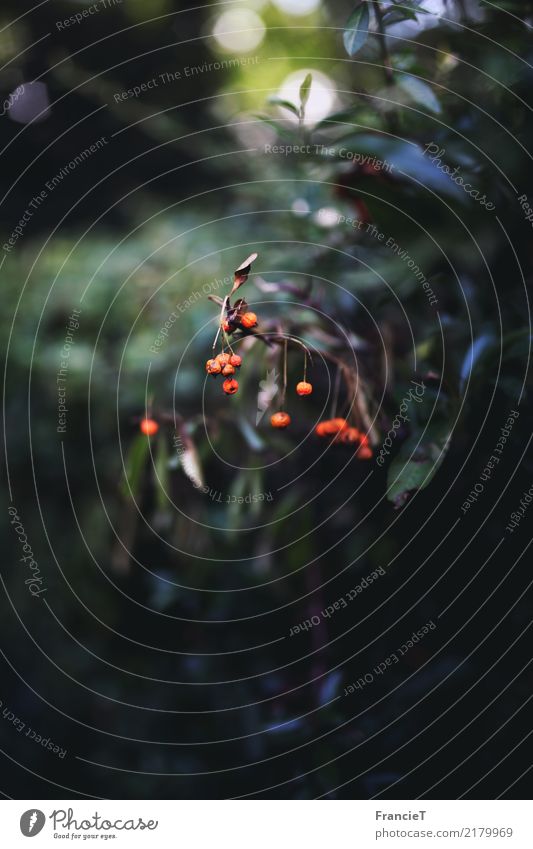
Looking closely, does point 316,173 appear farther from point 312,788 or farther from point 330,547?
point 312,788

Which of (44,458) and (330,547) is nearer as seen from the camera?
(330,547)

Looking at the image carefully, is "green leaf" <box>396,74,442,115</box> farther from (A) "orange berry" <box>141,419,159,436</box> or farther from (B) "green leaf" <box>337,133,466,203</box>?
(A) "orange berry" <box>141,419,159,436</box>

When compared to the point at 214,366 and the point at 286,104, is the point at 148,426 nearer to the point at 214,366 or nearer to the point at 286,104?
the point at 214,366

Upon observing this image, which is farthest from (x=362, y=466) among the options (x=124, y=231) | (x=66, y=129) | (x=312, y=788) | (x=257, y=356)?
(x=66, y=129)

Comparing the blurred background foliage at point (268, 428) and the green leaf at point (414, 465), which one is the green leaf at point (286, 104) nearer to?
the blurred background foliage at point (268, 428)

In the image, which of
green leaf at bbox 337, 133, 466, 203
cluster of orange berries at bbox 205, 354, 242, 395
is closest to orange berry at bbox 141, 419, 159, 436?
cluster of orange berries at bbox 205, 354, 242, 395
